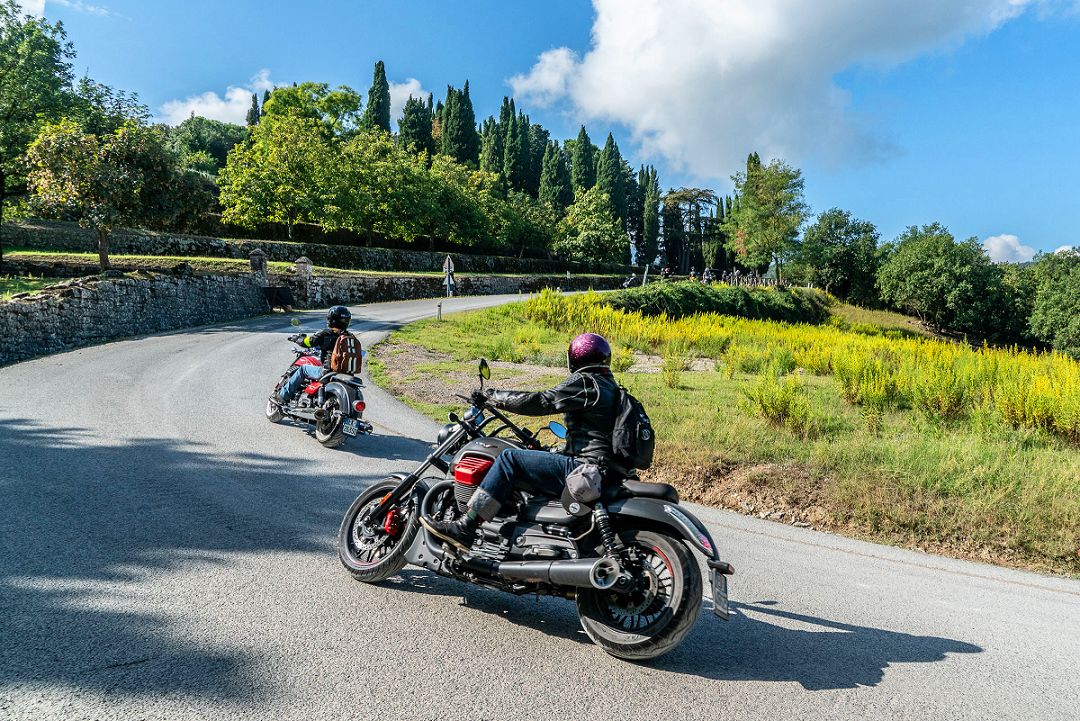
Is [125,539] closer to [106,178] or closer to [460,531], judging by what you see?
[460,531]

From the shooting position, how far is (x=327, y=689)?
282 centimetres

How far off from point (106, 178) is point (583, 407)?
70.6 feet

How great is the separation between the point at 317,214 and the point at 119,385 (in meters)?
29.1

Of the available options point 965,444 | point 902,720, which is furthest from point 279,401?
point 965,444

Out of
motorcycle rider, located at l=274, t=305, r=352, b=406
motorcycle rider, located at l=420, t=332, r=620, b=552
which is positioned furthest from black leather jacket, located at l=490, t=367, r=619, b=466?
motorcycle rider, located at l=274, t=305, r=352, b=406

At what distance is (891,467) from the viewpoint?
6.38m

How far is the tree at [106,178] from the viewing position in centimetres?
1866

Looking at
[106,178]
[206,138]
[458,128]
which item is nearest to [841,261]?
[458,128]

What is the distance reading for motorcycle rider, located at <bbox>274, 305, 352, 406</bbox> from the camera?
8.20 m

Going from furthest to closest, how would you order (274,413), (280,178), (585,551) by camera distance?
(280,178), (274,413), (585,551)

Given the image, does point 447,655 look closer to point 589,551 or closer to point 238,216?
point 589,551

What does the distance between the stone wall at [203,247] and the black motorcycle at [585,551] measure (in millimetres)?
28777

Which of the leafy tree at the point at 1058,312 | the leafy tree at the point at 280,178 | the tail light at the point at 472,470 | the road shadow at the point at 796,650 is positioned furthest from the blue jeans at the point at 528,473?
the leafy tree at the point at 1058,312

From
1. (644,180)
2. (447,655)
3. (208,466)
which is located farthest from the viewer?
(644,180)
